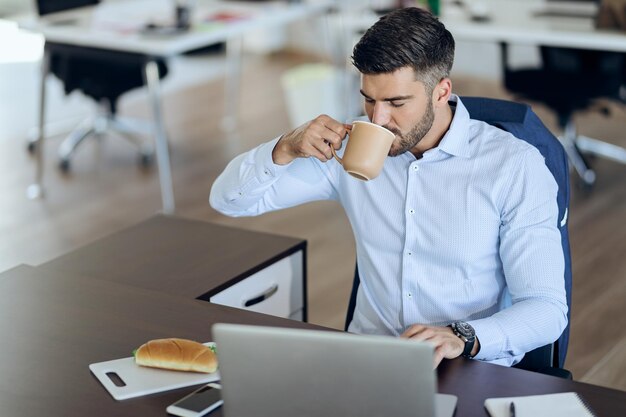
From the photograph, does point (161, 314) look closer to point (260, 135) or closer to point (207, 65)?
point (260, 135)

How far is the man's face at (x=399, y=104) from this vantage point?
6.17 ft

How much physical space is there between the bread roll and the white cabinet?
392 millimetres

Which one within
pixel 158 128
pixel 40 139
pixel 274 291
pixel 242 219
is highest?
pixel 274 291

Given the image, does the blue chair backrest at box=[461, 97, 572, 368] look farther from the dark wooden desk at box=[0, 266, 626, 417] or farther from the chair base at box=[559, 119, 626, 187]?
the chair base at box=[559, 119, 626, 187]

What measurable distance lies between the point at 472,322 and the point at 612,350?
152 centimetres

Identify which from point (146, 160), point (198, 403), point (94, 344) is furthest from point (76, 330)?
point (146, 160)

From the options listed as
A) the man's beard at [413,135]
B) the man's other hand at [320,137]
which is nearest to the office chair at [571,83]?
the man's beard at [413,135]

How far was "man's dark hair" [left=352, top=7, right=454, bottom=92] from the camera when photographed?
1861mm

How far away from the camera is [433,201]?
78.9 inches

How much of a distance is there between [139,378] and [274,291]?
71cm

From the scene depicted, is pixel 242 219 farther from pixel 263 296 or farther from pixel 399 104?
pixel 399 104

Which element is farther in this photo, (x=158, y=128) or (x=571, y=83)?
(x=571, y=83)

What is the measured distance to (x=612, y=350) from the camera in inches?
124

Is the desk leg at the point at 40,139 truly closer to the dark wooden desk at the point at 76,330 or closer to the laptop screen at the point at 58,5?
the laptop screen at the point at 58,5
